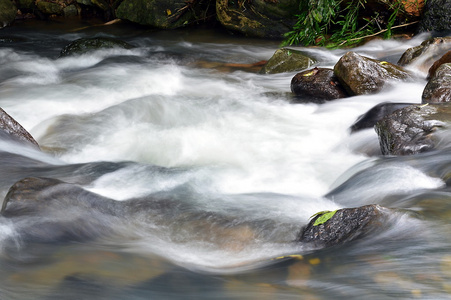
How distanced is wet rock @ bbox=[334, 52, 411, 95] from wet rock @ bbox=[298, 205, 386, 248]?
3610mm

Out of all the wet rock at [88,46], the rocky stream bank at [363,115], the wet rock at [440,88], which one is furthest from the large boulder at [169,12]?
the wet rock at [440,88]

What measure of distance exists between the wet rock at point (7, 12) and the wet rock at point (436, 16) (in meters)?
9.75

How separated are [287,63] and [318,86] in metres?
1.39

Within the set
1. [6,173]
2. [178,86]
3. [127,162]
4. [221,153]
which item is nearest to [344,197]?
[221,153]

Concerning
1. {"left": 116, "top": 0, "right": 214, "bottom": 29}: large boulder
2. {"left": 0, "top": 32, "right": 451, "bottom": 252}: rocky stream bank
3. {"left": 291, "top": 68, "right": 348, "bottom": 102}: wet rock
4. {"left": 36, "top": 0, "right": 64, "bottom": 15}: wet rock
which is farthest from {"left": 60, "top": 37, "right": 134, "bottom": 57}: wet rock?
{"left": 36, "top": 0, "right": 64, "bottom": 15}: wet rock

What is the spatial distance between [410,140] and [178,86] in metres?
4.14

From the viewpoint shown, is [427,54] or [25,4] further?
[25,4]

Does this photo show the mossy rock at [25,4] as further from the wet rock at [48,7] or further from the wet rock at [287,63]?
the wet rock at [287,63]

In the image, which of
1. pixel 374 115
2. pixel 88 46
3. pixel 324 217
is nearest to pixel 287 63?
pixel 374 115

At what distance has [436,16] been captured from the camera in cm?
853

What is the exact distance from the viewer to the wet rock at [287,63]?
7.94 m

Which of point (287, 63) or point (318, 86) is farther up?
point (287, 63)

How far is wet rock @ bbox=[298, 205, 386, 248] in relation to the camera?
2943 millimetres

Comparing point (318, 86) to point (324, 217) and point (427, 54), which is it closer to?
point (427, 54)
